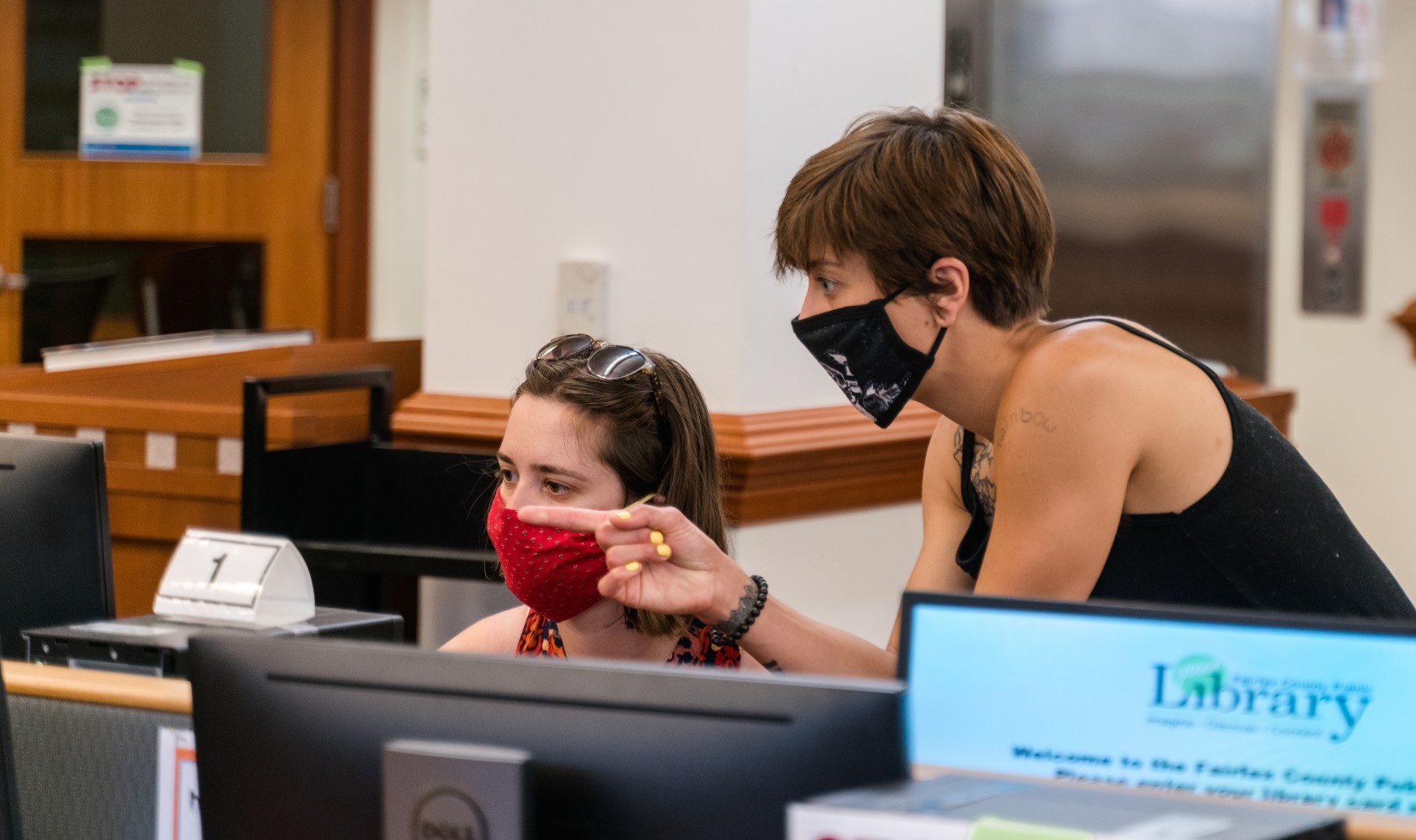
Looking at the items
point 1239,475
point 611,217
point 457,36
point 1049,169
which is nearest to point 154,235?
point 457,36

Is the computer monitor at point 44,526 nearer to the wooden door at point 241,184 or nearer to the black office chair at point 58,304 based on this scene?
the wooden door at point 241,184

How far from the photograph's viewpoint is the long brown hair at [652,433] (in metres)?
1.62

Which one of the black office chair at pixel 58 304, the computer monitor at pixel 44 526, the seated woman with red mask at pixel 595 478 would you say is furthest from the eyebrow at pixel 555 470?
the black office chair at pixel 58 304

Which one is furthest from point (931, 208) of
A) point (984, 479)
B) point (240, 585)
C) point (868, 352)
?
point (240, 585)

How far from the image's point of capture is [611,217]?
260 cm

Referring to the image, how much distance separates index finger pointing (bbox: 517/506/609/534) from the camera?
1.39 m

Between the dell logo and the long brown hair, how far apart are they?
75 centimetres

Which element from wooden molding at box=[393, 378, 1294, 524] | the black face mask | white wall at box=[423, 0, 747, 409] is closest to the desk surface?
the black face mask

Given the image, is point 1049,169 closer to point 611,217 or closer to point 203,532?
point 611,217

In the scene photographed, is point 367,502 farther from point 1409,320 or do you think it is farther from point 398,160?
point 1409,320

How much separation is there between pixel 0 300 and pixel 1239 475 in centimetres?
341

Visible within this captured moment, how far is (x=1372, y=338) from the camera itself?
447cm

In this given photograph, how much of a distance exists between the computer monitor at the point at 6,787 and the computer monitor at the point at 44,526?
33 centimetres

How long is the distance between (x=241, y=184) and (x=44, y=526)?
Result: 8.49ft
